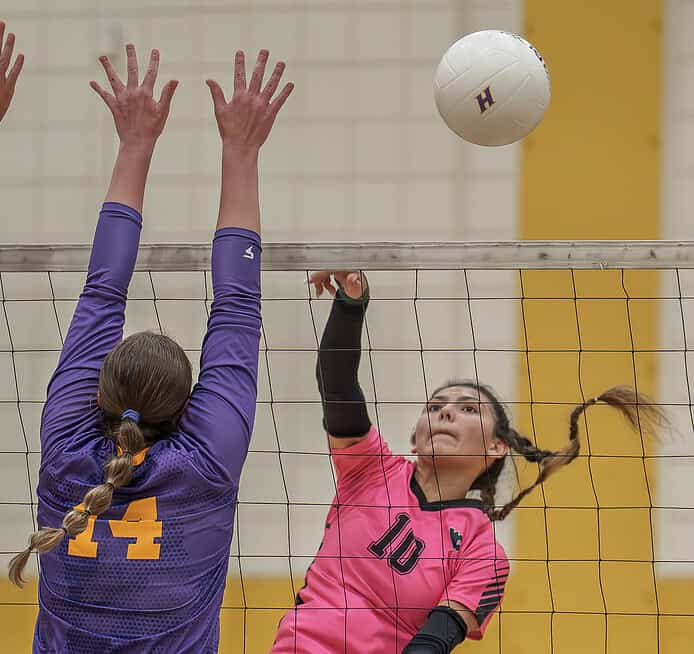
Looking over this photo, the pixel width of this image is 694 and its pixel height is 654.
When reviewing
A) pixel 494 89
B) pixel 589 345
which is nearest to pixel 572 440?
pixel 494 89

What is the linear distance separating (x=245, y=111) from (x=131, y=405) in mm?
686

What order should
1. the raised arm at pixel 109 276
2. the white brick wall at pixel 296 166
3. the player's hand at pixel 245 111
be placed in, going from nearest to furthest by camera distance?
the raised arm at pixel 109 276
the player's hand at pixel 245 111
the white brick wall at pixel 296 166

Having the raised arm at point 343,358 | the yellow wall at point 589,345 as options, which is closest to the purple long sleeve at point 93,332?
the raised arm at point 343,358

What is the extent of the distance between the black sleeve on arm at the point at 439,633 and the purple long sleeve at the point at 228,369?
0.74m

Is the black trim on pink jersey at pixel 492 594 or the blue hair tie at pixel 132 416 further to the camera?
the black trim on pink jersey at pixel 492 594

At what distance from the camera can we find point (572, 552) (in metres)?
4.37

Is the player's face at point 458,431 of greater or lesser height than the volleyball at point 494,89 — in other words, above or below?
below

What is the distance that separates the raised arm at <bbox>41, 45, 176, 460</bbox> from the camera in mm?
1843

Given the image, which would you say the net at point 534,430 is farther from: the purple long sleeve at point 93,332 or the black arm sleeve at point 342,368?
the purple long sleeve at point 93,332

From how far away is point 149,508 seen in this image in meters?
1.75

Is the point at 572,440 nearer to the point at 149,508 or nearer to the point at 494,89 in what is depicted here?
the point at 494,89

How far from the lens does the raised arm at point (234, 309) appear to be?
1792 mm

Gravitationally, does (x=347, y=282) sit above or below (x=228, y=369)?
above

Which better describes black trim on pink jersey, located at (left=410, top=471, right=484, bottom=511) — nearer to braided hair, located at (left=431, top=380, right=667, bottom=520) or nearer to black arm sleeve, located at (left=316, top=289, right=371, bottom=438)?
braided hair, located at (left=431, top=380, right=667, bottom=520)
